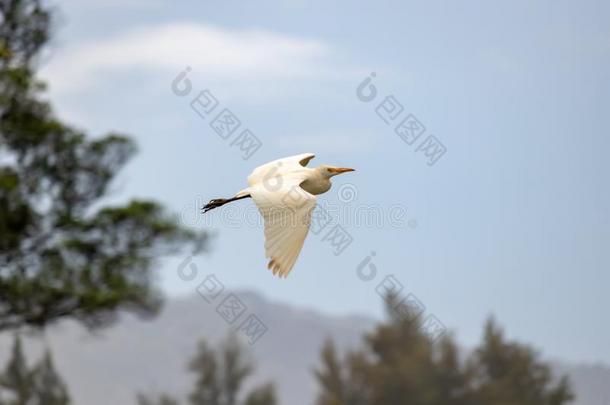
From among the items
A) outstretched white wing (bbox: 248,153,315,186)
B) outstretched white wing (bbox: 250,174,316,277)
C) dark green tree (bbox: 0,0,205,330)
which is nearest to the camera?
outstretched white wing (bbox: 250,174,316,277)

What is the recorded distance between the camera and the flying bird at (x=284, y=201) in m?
4.90

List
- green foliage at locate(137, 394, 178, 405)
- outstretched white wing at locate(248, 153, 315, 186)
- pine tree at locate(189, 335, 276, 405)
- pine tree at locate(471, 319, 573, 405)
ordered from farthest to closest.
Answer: green foliage at locate(137, 394, 178, 405) → pine tree at locate(189, 335, 276, 405) → pine tree at locate(471, 319, 573, 405) → outstretched white wing at locate(248, 153, 315, 186)

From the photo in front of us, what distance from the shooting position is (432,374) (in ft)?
61.8

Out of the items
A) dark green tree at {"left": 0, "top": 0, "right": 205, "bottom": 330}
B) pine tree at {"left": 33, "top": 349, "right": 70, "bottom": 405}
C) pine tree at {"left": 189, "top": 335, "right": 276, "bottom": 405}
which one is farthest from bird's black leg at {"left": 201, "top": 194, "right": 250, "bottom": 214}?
pine tree at {"left": 189, "top": 335, "right": 276, "bottom": 405}

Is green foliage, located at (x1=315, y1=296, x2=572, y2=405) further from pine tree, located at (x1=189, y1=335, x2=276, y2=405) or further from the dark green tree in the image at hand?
the dark green tree

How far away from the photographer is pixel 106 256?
530 inches

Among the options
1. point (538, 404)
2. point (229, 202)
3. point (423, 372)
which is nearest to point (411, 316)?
point (423, 372)

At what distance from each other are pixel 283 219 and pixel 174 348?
440ft

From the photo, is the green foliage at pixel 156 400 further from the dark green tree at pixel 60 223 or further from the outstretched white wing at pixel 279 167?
the outstretched white wing at pixel 279 167

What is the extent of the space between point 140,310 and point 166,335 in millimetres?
129806

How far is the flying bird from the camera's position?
16.1 feet

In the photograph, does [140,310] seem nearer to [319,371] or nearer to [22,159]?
[22,159]

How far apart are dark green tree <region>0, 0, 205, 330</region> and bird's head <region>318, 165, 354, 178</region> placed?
22.0ft

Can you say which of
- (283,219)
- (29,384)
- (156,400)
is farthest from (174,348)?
(283,219)
